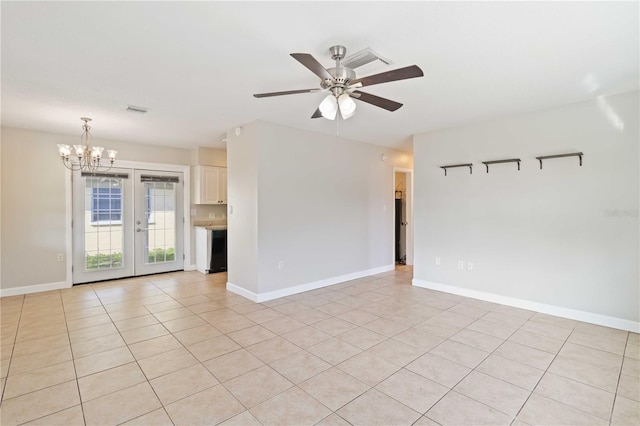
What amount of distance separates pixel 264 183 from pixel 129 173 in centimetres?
307

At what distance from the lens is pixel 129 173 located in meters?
5.71

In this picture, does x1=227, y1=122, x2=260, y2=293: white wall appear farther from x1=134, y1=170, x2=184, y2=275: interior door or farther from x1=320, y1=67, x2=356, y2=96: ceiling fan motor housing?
x1=320, y1=67, x2=356, y2=96: ceiling fan motor housing

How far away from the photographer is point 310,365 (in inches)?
103

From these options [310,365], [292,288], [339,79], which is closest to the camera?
[339,79]

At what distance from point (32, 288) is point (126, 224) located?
1.58 m

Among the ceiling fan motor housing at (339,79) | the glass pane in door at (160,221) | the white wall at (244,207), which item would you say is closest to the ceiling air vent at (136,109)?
the white wall at (244,207)

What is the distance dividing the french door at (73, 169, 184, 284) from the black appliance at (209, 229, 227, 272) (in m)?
0.77

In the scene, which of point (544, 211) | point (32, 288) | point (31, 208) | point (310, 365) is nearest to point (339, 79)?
point (310, 365)

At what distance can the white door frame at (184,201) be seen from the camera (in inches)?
199

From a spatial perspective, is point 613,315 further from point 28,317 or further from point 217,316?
point 28,317

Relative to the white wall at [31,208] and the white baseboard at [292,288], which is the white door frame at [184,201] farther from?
the white baseboard at [292,288]

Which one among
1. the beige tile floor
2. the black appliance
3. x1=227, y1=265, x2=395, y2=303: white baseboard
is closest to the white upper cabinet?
the black appliance

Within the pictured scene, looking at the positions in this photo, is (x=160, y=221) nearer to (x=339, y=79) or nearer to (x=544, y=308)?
(x=339, y=79)

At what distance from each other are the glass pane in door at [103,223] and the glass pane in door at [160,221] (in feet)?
1.50
